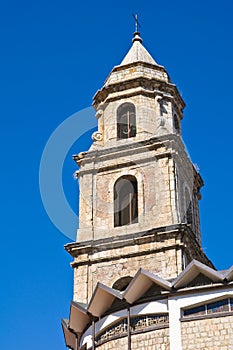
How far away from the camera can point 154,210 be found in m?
34.0

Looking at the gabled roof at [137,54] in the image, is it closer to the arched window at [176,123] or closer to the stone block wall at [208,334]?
the arched window at [176,123]

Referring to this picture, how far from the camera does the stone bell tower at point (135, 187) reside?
1286 inches

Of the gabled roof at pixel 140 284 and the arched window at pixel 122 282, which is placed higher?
the arched window at pixel 122 282

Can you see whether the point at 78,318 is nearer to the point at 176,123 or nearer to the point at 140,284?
the point at 140,284

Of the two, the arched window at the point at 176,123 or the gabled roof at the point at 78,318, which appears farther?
the arched window at the point at 176,123

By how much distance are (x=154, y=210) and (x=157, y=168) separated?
231cm

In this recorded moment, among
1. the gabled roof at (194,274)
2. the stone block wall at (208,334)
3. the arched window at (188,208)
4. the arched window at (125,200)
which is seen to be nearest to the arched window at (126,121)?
the arched window at (125,200)

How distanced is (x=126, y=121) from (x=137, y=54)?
468cm

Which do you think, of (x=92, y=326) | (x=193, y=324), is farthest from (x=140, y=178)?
(x=193, y=324)

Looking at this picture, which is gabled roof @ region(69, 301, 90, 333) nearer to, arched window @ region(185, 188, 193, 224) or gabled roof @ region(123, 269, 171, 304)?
gabled roof @ region(123, 269, 171, 304)

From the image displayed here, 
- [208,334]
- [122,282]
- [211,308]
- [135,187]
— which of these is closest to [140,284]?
[211,308]

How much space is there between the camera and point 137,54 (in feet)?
134

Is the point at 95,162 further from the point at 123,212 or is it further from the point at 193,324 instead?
the point at 193,324

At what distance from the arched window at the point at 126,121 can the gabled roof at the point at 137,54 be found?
2937mm
